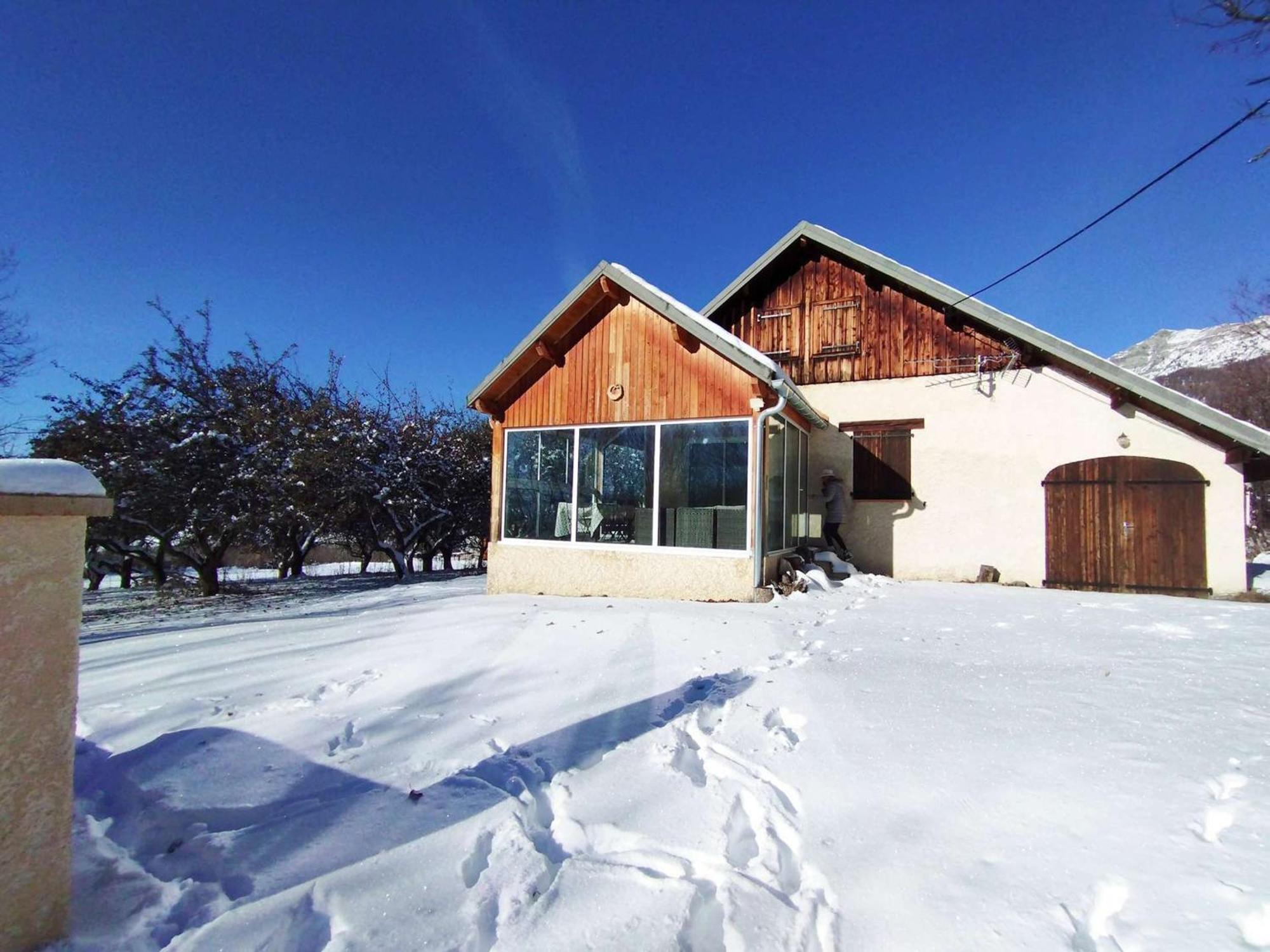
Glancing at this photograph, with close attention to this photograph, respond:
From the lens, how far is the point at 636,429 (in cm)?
792

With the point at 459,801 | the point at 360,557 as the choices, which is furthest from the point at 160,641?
the point at 360,557

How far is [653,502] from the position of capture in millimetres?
7613

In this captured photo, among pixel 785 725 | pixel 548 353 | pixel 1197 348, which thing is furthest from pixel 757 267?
pixel 1197 348

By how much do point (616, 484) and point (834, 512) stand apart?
4.14 meters

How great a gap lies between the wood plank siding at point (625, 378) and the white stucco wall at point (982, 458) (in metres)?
3.82

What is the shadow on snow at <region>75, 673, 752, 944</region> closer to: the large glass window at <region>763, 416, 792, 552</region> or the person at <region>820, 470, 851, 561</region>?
the large glass window at <region>763, 416, 792, 552</region>

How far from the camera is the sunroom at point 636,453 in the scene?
7168mm

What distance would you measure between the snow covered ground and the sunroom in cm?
266

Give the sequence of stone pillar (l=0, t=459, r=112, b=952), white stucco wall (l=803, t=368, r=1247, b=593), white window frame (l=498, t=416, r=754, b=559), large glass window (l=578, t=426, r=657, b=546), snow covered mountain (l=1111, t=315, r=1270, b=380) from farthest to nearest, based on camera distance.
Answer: snow covered mountain (l=1111, t=315, r=1270, b=380) → white stucco wall (l=803, t=368, r=1247, b=593) → large glass window (l=578, t=426, r=657, b=546) → white window frame (l=498, t=416, r=754, b=559) → stone pillar (l=0, t=459, r=112, b=952)

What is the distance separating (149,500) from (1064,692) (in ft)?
48.2

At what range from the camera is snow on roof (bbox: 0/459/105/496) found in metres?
1.54

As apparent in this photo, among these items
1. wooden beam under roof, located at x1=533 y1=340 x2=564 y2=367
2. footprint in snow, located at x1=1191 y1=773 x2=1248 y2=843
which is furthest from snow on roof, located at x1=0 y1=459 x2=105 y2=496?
wooden beam under roof, located at x1=533 y1=340 x2=564 y2=367

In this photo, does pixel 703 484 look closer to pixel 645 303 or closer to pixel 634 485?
pixel 634 485

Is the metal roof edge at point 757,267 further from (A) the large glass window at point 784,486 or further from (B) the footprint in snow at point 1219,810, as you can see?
(B) the footprint in snow at point 1219,810
